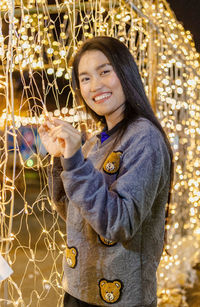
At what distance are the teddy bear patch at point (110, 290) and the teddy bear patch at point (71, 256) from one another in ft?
0.33

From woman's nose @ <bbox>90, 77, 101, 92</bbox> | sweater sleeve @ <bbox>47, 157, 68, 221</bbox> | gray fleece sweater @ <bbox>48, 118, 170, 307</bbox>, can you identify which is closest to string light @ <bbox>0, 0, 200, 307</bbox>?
sweater sleeve @ <bbox>47, 157, 68, 221</bbox>

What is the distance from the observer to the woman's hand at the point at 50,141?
940 mm

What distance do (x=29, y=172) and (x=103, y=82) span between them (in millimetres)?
8688

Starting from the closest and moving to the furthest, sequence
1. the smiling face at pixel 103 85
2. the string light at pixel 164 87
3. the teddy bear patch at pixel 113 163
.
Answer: the teddy bear patch at pixel 113 163, the smiling face at pixel 103 85, the string light at pixel 164 87

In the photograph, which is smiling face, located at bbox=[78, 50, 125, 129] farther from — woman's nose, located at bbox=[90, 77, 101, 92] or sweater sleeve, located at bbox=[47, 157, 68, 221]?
sweater sleeve, located at bbox=[47, 157, 68, 221]

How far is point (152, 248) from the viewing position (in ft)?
3.10

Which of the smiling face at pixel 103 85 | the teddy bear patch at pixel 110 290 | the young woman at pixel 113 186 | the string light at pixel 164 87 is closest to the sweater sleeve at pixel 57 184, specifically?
the young woman at pixel 113 186

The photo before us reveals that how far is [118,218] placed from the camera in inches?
31.6

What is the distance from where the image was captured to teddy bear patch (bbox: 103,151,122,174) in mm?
908

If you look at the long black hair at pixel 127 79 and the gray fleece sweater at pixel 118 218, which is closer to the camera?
the gray fleece sweater at pixel 118 218

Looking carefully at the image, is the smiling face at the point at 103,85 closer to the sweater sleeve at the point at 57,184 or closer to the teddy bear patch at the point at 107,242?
the sweater sleeve at the point at 57,184

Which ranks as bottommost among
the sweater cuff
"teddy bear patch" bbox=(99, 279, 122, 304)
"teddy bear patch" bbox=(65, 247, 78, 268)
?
"teddy bear patch" bbox=(99, 279, 122, 304)

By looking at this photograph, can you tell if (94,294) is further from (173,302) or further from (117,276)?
(173,302)

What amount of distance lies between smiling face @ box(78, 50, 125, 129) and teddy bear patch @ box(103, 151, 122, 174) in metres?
0.17
